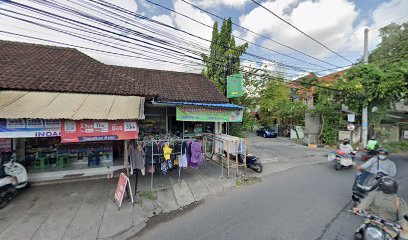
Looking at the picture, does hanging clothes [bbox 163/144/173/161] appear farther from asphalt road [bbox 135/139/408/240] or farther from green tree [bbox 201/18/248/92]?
green tree [bbox 201/18/248/92]

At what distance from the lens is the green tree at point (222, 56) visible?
38.3 ft

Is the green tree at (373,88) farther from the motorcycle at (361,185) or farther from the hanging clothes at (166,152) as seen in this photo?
the hanging clothes at (166,152)

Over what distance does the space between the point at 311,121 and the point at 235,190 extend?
13.3 meters

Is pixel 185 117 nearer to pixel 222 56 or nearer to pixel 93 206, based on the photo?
pixel 93 206

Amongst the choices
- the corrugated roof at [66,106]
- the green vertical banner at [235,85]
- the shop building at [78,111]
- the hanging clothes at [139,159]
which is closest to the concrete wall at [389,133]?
the green vertical banner at [235,85]

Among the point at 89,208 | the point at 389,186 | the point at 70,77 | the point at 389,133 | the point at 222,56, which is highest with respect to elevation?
the point at 222,56

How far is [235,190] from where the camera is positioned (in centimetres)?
618

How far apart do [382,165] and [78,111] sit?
27.8ft

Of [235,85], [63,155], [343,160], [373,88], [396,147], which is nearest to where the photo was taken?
[63,155]

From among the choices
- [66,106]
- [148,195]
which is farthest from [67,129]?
[148,195]

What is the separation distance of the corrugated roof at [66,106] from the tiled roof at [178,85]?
254 cm

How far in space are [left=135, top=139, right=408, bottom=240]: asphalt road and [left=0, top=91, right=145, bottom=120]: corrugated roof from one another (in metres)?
3.52

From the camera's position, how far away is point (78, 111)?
17.2 feet

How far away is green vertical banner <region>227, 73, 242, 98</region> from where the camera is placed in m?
10.2
